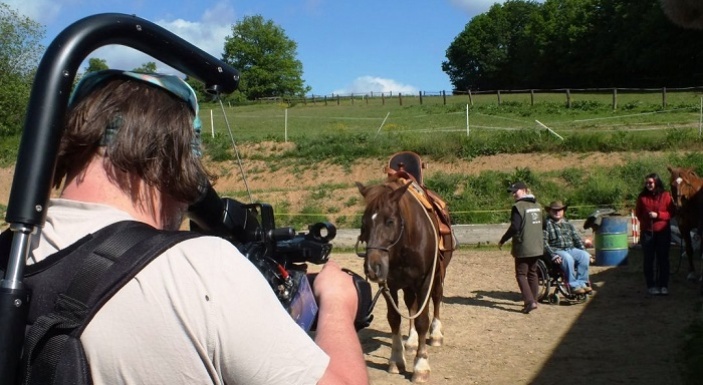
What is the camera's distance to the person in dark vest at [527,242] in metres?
10.1

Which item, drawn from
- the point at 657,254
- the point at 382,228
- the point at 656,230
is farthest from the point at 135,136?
the point at 657,254

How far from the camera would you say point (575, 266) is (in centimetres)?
1068

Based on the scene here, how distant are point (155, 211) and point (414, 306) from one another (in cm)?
615

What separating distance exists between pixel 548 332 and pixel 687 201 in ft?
14.1

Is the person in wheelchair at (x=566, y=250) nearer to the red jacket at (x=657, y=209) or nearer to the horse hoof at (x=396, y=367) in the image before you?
the red jacket at (x=657, y=209)

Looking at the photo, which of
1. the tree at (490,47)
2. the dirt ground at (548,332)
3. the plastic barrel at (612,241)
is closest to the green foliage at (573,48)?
the tree at (490,47)

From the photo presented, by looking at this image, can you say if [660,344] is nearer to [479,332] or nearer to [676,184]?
[479,332]

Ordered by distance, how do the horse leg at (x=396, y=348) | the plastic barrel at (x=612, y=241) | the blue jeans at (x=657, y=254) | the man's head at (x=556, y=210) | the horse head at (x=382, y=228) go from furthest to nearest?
the plastic barrel at (x=612, y=241) < the man's head at (x=556, y=210) < the blue jeans at (x=657, y=254) < the horse leg at (x=396, y=348) < the horse head at (x=382, y=228)

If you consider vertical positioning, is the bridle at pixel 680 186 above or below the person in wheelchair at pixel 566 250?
above

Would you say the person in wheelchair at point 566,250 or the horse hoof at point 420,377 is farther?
the person in wheelchair at point 566,250

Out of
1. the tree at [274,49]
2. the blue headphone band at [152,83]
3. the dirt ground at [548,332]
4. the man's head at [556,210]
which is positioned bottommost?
the dirt ground at [548,332]

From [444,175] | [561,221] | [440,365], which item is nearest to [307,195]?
[444,175]

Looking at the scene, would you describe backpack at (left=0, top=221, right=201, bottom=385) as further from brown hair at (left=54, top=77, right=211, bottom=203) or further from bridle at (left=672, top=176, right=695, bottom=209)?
bridle at (left=672, top=176, right=695, bottom=209)

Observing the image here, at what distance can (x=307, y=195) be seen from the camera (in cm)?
2338
